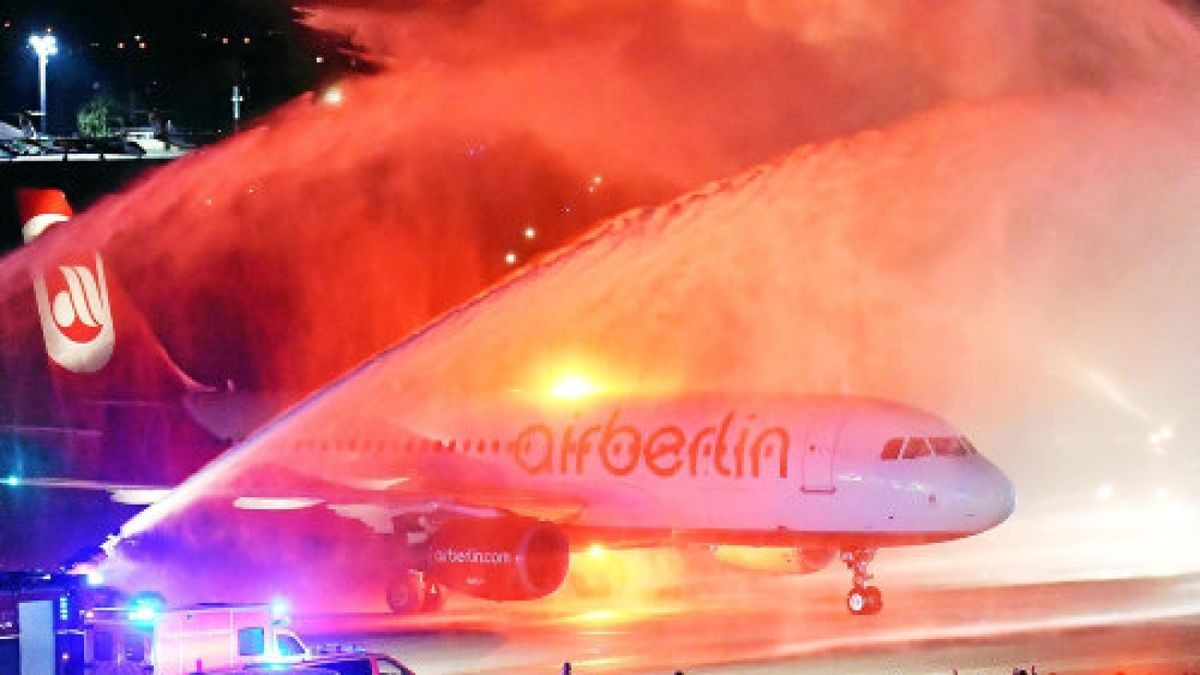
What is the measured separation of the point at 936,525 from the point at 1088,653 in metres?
5.42

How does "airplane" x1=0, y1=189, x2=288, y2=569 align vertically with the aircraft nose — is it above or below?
above

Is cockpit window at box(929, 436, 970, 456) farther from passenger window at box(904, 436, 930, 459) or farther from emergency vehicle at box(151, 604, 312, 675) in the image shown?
emergency vehicle at box(151, 604, 312, 675)

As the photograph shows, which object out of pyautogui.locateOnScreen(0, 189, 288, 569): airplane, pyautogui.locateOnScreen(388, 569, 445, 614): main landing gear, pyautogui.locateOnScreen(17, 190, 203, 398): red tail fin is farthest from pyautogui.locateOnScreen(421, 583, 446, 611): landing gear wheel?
pyautogui.locateOnScreen(17, 190, 203, 398): red tail fin

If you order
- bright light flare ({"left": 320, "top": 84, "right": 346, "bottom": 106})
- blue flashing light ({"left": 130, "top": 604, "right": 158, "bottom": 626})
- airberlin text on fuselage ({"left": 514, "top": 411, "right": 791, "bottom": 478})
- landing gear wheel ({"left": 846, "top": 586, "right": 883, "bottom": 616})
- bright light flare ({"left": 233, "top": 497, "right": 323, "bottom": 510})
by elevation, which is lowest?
blue flashing light ({"left": 130, "top": 604, "right": 158, "bottom": 626})

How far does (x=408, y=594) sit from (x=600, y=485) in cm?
404

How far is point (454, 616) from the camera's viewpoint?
113ft

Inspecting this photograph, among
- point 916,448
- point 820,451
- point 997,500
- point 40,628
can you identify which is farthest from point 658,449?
point 40,628

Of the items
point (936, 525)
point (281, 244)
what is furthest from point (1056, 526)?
point (281, 244)

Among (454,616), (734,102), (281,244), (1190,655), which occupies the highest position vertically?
(281,244)

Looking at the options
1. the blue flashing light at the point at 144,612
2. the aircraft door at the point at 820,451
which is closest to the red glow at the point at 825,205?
the aircraft door at the point at 820,451

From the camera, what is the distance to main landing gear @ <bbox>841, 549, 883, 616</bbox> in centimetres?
3169

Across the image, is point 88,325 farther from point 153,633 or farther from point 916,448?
point 153,633

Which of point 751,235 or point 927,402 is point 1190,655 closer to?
point 751,235

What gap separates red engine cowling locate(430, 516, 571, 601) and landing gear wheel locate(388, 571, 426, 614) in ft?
7.33
